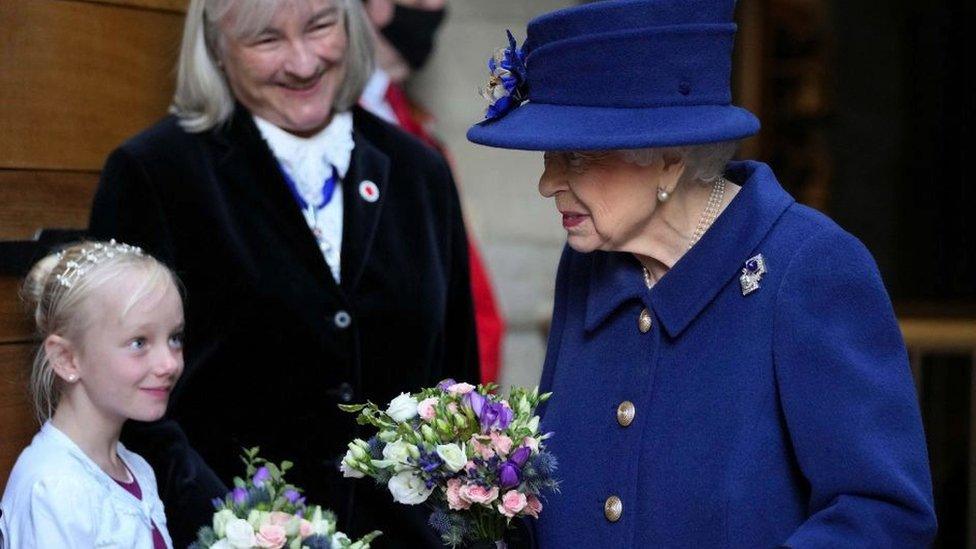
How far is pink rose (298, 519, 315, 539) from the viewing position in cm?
270

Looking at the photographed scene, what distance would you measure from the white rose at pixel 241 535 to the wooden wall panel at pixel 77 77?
3.57 ft

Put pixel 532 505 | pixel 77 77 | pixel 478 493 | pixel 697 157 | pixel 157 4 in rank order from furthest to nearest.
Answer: pixel 157 4, pixel 77 77, pixel 697 157, pixel 532 505, pixel 478 493

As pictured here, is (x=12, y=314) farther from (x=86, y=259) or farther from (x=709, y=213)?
(x=709, y=213)

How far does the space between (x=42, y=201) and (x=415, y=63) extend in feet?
7.11

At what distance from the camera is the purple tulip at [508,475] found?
8.45 ft

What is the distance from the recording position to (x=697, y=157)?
2.78 m

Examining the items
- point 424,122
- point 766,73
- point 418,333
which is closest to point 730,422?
point 418,333

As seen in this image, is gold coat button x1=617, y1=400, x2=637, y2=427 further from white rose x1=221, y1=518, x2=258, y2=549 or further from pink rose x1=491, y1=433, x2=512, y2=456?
white rose x1=221, y1=518, x2=258, y2=549

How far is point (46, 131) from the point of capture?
11.1ft

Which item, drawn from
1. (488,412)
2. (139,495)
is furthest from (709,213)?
(139,495)

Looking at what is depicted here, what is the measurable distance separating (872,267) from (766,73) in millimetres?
3795

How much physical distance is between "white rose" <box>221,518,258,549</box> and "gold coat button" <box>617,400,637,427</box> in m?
0.70

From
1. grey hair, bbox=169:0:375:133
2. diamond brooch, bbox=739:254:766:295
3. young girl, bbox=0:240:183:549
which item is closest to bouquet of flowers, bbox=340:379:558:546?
diamond brooch, bbox=739:254:766:295

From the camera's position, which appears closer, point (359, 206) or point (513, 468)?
point (513, 468)
